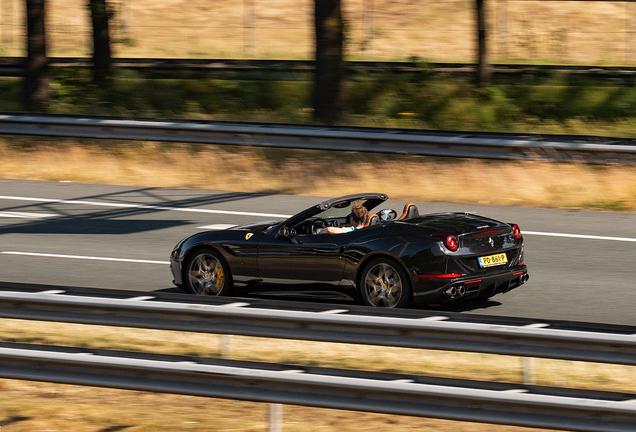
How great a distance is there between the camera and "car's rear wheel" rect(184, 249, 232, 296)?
9.83 metres

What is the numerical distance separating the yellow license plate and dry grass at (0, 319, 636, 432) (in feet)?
3.70

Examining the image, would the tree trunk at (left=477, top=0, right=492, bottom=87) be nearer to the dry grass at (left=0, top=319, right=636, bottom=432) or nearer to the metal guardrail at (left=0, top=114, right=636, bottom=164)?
the metal guardrail at (left=0, top=114, right=636, bottom=164)

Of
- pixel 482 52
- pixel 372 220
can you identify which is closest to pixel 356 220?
pixel 372 220

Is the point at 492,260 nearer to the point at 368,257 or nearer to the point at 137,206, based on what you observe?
the point at 368,257

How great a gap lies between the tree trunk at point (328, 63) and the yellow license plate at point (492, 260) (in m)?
10.5

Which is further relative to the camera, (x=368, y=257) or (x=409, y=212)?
(x=409, y=212)

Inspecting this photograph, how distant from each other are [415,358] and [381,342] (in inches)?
84.1

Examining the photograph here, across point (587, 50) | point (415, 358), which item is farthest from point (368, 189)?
point (587, 50)

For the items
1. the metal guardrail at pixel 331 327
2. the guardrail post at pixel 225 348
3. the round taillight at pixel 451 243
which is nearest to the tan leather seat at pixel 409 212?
the round taillight at pixel 451 243

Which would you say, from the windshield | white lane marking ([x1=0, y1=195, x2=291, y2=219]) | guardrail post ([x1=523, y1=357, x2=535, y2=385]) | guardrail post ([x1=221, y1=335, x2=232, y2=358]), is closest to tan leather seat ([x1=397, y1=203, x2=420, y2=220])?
the windshield

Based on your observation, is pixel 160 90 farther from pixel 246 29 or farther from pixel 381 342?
pixel 381 342

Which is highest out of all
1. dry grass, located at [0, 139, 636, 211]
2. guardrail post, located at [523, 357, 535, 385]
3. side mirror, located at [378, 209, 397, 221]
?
dry grass, located at [0, 139, 636, 211]

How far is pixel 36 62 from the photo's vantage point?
2148cm

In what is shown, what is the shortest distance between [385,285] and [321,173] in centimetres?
731
